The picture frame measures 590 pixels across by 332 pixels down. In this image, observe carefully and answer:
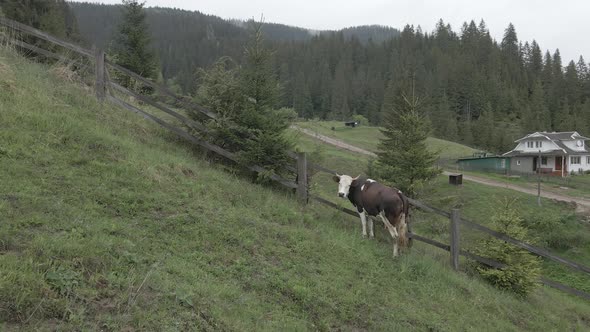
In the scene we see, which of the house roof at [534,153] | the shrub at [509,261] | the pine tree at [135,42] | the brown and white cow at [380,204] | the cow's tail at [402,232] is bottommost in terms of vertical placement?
the house roof at [534,153]

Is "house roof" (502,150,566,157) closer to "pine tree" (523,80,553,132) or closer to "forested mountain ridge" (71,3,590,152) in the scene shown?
"forested mountain ridge" (71,3,590,152)

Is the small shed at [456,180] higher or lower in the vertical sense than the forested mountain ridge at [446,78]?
lower

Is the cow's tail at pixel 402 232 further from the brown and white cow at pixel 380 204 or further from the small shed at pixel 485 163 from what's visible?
the small shed at pixel 485 163

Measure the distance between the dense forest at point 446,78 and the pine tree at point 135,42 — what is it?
63.8 meters

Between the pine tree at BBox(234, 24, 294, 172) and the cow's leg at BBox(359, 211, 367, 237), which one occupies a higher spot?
the pine tree at BBox(234, 24, 294, 172)

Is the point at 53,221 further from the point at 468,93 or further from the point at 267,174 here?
the point at 468,93

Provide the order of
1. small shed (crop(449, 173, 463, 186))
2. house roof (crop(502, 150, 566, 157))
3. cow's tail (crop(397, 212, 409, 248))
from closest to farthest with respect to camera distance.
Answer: cow's tail (crop(397, 212, 409, 248)) < small shed (crop(449, 173, 463, 186)) < house roof (crop(502, 150, 566, 157))

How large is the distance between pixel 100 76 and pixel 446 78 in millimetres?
119880

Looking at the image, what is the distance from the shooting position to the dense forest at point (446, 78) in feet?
314

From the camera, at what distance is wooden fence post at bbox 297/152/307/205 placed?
32.1 feet

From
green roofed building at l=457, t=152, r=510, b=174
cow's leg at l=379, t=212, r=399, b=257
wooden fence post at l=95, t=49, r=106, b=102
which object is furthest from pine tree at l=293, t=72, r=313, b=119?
cow's leg at l=379, t=212, r=399, b=257

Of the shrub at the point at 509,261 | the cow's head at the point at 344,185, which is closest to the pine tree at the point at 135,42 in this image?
the cow's head at the point at 344,185

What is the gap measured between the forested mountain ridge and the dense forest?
0.92ft

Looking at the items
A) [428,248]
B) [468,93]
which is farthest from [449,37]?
[428,248]
